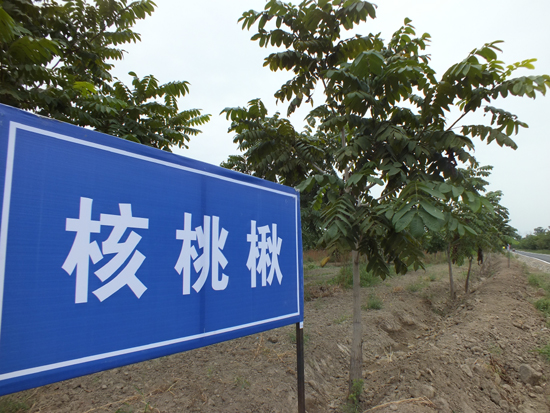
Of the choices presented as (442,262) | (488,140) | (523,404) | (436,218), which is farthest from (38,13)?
(442,262)

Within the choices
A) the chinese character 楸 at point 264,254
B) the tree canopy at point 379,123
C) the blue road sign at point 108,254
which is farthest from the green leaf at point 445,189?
the blue road sign at point 108,254

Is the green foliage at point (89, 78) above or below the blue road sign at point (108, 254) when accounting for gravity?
above

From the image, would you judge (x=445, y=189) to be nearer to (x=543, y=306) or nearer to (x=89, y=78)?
(x=89, y=78)

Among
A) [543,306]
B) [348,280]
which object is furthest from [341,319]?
[543,306]

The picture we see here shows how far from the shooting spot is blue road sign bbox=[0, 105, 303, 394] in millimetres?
1078

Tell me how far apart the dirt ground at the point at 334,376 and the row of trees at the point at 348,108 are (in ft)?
2.28

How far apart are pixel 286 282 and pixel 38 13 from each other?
443 centimetres

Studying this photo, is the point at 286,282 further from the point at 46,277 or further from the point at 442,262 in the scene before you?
the point at 442,262

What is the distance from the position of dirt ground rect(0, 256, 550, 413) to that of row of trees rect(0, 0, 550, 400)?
696 millimetres

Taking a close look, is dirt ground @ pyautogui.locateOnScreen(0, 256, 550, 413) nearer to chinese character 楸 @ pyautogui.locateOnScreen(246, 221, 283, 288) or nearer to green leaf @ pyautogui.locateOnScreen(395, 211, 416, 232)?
chinese character 楸 @ pyautogui.locateOnScreen(246, 221, 283, 288)

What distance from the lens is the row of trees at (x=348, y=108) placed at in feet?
8.33

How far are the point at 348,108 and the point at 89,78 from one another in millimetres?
3785

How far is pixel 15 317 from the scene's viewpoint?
1047mm

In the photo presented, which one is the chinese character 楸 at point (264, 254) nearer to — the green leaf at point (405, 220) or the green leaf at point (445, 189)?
the green leaf at point (405, 220)
